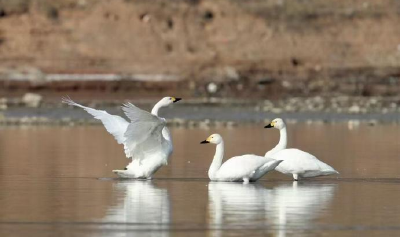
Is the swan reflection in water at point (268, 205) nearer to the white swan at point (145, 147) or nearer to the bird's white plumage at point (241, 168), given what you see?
the bird's white plumage at point (241, 168)

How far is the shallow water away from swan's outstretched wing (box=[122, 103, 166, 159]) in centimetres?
48

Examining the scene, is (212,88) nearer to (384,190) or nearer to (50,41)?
(50,41)

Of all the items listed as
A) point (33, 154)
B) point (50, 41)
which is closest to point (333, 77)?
point (50, 41)

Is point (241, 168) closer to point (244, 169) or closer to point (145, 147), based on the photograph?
point (244, 169)

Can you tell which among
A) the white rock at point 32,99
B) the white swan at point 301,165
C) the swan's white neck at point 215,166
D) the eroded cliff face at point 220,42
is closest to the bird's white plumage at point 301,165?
the white swan at point 301,165

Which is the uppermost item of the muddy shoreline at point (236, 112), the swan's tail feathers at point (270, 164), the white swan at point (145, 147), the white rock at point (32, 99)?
the white rock at point (32, 99)

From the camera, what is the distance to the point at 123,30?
50.3 metres

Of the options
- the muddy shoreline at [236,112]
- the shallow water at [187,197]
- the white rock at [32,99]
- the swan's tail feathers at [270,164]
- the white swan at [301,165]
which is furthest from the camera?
the white rock at [32,99]

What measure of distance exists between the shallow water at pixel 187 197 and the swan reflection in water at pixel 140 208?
0.03ft

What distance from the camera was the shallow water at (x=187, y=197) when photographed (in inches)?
479

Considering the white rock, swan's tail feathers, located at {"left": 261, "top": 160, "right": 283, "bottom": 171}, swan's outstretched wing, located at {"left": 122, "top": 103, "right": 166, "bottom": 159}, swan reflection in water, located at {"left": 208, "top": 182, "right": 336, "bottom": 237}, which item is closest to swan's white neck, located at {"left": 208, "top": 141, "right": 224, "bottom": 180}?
→ swan reflection in water, located at {"left": 208, "top": 182, "right": 336, "bottom": 237}

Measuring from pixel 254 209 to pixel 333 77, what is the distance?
116ft

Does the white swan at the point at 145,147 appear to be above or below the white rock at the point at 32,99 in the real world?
below

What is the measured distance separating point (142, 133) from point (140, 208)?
3541 mm
